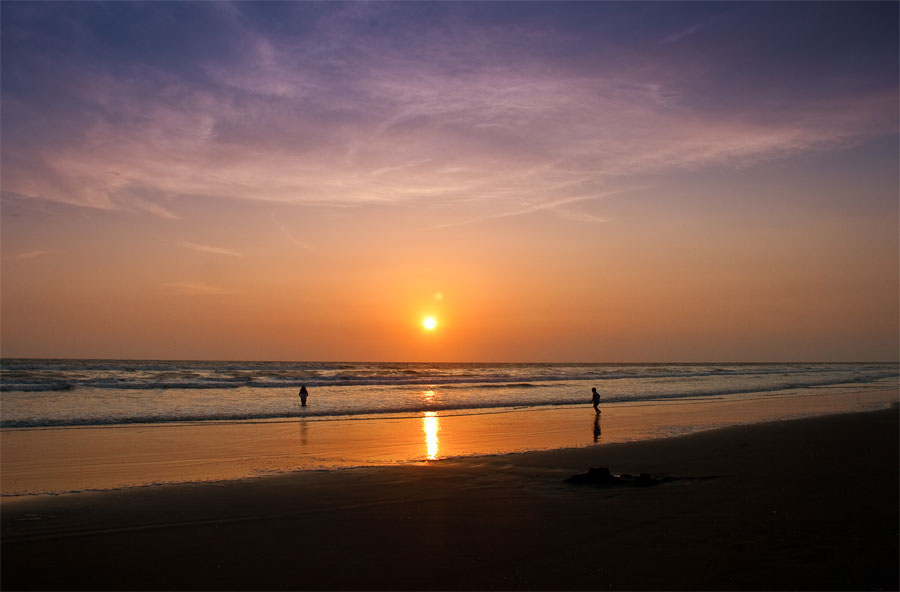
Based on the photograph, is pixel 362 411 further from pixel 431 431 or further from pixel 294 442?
pixel 294 442

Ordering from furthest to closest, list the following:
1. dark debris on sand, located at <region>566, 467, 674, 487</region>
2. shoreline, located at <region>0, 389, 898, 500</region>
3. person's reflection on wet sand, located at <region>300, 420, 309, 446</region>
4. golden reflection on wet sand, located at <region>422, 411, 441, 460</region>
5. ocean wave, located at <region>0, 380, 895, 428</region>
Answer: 1. ocean wave, located at <region>0, 380, 895, 428</region>
2. person's reflection on wet sand, located at <region>300, 420, 309, 446</region>
3. golden reflection on wet sand, located at <region>422, 411, 441, 460</region>
4. shoreline, located at <region>0, 389, 898, 500</region>
5. dark debris on sand, located at <region>566, 467, 674, 487</region>

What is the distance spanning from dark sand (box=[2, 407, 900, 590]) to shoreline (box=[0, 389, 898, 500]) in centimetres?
169

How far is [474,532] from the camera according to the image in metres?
9.05

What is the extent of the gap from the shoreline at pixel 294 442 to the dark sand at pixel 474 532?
5.55ft

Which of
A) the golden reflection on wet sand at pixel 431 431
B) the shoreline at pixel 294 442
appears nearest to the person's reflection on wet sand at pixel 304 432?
the shoreline at pixel 294 442

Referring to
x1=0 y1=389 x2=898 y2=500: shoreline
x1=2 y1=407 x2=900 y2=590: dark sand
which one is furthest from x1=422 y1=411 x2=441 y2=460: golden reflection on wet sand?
x1=2 y1=407 x2=900 y2=590: dark sand

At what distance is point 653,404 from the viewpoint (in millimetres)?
36188

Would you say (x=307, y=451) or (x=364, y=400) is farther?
(x=364, y=400)

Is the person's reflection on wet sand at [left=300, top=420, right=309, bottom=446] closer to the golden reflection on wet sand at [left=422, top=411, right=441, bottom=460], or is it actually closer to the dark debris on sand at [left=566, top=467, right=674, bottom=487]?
the golden reflection on wet sand at [left=422, top=411, right=441, bottom=460]

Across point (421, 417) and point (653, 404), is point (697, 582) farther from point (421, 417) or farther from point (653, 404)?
point (653, 404)

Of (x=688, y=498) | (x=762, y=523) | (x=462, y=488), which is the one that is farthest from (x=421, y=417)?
(x=762, y=523)

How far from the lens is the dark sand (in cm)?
724

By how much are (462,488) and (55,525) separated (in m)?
6.66

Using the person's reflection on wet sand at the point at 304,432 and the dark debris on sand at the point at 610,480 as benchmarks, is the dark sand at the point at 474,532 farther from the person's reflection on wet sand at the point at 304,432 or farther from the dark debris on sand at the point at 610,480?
the person's reflection on wet sand at the point at 304,432
